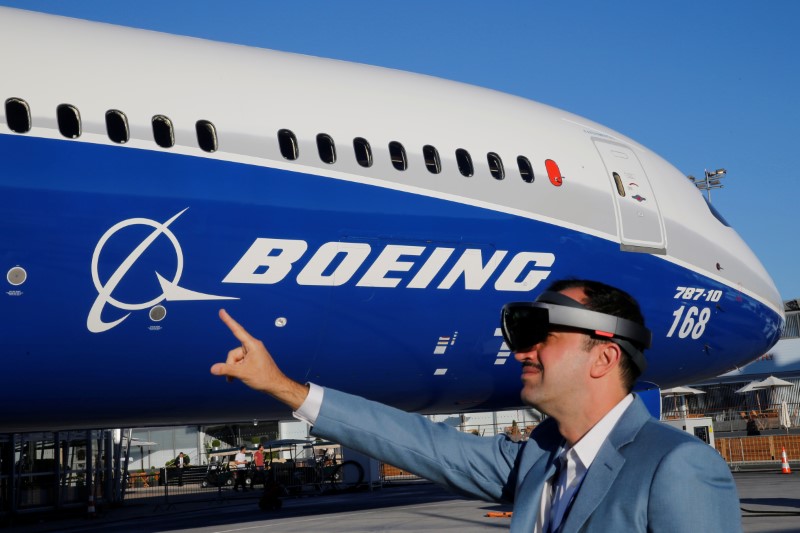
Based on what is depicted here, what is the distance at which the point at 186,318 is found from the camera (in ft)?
28.1

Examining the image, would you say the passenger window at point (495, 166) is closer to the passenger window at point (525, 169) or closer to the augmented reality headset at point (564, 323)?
the passenger window at point (525, 169)

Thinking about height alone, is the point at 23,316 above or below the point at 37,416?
above

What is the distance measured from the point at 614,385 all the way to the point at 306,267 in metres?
6.79

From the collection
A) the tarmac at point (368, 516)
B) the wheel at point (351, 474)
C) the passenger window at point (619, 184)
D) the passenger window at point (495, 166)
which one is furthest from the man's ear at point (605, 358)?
the wheel at point (351, 474)

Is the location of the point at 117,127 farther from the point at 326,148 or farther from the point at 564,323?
the point at 564,323

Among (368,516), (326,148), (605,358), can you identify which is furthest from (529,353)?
(368,516)

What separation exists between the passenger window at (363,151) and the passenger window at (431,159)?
697 mm

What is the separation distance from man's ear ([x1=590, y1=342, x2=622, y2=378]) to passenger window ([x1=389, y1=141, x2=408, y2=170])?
750cm

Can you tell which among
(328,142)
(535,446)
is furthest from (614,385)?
(328,142)

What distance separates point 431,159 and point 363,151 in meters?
0.84

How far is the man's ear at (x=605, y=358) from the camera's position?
245 centimetres

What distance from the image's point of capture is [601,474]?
7.40 ft

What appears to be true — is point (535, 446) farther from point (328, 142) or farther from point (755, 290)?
point (755, 290)

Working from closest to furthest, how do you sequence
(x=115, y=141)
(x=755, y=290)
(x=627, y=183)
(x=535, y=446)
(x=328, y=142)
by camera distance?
1. (x=535, y=446)
2. (x=115, y=141)
3. (x=328, y=142)
4. (x=627, y=183)
5. (x=755, y=290)
